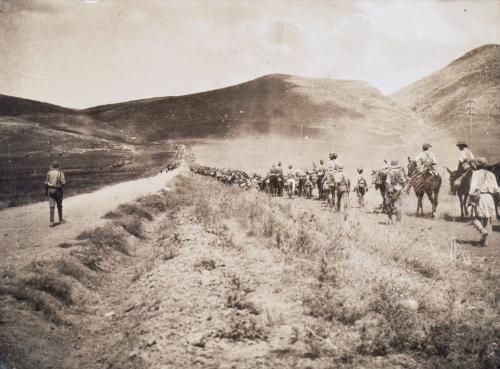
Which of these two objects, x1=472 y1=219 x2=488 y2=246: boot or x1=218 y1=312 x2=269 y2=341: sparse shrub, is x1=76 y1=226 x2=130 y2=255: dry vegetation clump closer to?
x1=218 y1=312 x2=269 y2=341: sparse shrub

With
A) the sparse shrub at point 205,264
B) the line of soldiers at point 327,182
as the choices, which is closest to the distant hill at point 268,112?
the line of soldiers at point 327,182

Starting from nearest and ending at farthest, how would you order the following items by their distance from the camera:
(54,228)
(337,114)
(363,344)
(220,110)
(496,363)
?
1. (496,363)
2. (363,344)
3. (54,228)
4. (337,114)
5. (220,110)

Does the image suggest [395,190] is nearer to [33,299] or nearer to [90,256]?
[90,256]

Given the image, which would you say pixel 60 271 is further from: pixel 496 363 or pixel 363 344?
pixel 496 363

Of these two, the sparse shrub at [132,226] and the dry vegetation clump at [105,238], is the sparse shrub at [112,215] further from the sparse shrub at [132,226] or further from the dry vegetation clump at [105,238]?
the dry vegetation clump at [105,238]

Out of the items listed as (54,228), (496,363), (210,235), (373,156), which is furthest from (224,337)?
(373,156)

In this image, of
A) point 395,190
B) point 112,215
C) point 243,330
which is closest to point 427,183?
point 395,190

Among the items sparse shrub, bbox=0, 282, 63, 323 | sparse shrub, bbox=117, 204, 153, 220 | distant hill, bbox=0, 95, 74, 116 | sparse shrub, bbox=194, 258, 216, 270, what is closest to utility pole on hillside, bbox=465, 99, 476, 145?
sparse shrub, bbox=117, 204, 153, 220
